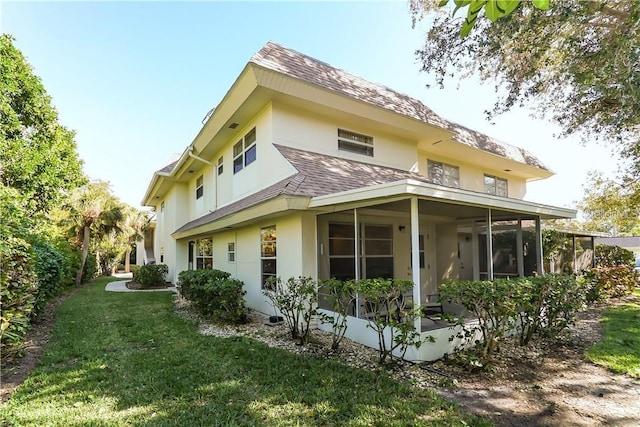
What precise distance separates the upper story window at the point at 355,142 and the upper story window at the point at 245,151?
107 inches

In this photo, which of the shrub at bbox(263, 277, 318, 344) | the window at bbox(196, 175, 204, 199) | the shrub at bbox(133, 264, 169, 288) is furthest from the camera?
the shrub at bbox(133, 264, 169, 288)

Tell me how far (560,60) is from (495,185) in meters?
8.37

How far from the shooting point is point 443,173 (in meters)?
14.0

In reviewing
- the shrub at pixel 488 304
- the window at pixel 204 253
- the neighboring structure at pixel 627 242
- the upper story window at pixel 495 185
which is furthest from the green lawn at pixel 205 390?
the neighboring structure at pixel 627 242

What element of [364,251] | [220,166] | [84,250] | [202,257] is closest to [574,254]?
[364,251]

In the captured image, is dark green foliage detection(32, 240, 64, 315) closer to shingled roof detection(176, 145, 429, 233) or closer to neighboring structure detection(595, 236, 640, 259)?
shingled roof detection(176, 145, 429, 233)

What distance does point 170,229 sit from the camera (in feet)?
63.3

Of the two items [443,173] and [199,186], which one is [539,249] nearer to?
[443,173]

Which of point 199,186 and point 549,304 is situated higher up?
A: point 199,186

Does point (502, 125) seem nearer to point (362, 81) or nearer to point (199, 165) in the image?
point (362, 81)

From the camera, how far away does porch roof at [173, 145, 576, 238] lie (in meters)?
5.62

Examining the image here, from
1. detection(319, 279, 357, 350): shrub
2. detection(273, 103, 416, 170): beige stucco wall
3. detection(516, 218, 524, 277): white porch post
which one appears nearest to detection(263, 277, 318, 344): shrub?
detection(319, 279, 357, 350): shrub

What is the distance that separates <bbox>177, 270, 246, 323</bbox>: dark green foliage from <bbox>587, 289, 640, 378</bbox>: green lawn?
288 inches

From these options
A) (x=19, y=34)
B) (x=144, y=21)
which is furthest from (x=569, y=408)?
(x=19, y=34)
